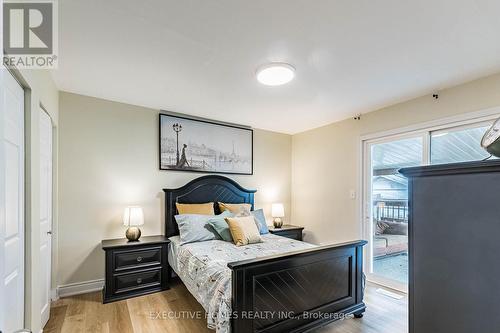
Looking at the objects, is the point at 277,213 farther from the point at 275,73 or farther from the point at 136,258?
the point at 275,73

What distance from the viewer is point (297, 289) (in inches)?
86.0

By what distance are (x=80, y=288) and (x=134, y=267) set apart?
723 millimetres

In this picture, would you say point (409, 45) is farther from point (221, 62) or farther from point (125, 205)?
point (125, 205)

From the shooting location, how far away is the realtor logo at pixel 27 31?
1503 millimetres

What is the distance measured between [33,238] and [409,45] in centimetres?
316

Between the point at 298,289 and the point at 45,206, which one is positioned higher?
the point at 45,206

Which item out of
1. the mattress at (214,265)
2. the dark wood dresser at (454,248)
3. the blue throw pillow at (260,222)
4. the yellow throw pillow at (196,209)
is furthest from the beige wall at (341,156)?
the dark wood dresser at (454,248)

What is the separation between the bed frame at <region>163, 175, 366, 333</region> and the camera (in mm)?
1897

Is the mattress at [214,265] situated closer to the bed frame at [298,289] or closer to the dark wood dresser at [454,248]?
the bed frame at [298,289]

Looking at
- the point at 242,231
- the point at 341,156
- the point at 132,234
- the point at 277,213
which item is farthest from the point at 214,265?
the point at 341,156

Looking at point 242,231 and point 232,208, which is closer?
point 242,231

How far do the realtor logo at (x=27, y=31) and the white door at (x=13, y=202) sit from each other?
15 centimetres

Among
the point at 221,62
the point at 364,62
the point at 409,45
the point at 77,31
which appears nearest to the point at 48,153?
the point at 77,31

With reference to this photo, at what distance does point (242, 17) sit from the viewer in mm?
1735
